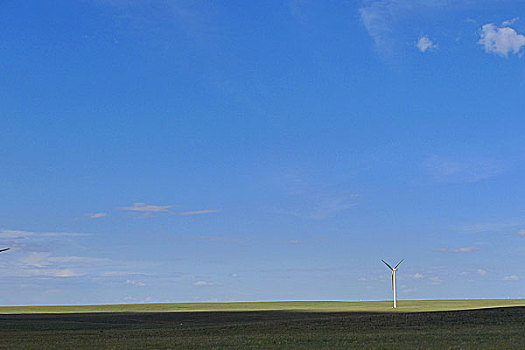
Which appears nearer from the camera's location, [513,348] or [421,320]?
[513,348]

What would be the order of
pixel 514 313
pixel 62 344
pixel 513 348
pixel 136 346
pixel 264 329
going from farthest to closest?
pixel 514 313
pixel 264 329
pixel 62 344
pixel 136 346
pixel 513 348

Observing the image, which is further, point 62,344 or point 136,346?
point 62,344

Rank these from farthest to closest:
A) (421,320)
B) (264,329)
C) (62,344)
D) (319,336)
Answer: (421,320) < (264,329) < (319,336) < (62,344)

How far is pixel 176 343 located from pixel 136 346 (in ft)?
8.65

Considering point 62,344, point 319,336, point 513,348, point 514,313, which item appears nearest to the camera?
point 513,348

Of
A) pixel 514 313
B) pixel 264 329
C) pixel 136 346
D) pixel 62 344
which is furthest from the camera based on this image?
pixel 514 313

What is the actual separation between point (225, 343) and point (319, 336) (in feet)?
26.9

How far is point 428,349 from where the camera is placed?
114 feet

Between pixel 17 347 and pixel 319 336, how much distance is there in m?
19.6

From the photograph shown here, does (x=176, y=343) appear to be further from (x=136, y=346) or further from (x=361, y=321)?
(x=361, y=321)

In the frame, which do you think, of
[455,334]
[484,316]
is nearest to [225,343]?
[455,334]

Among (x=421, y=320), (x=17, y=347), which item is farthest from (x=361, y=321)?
(x=17, y=347)

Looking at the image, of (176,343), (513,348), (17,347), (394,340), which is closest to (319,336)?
(394,340)

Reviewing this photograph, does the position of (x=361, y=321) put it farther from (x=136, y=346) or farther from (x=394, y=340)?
(x=136, y=346)
